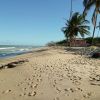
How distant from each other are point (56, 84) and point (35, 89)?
828 millimetres

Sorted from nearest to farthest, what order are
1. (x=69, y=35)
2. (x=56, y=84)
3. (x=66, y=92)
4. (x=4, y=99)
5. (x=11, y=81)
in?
1. (x=4, y=99)
2. (x=66, y=92)
3. (x=56, y=84)
4. (x=11, y=81)
5. (x=69, y=35)

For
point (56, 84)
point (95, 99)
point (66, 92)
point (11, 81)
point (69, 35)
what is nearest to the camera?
point (95, 99)

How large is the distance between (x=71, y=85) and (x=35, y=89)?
1.15 m

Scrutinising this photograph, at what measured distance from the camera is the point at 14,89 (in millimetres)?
6121

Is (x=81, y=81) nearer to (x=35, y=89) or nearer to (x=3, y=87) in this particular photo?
(x=35, y=89)

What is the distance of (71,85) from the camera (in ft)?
20.8

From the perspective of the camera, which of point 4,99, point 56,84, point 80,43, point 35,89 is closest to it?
point 4,99

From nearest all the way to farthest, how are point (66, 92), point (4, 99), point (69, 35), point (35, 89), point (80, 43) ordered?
point (4, 99), point (66, 92), point (35, 89), point (69, 35), point (80, 43)

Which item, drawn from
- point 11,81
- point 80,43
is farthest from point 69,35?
point 11,81

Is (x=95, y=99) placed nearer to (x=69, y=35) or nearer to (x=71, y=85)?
(x=71, y=85)

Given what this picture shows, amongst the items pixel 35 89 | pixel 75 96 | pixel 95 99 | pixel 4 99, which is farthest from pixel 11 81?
pixel 95 99

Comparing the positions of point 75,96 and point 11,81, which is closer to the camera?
point 75,96

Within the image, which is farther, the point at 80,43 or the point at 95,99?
the point at 80,43

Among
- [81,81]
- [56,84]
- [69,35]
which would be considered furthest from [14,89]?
[69,35]
